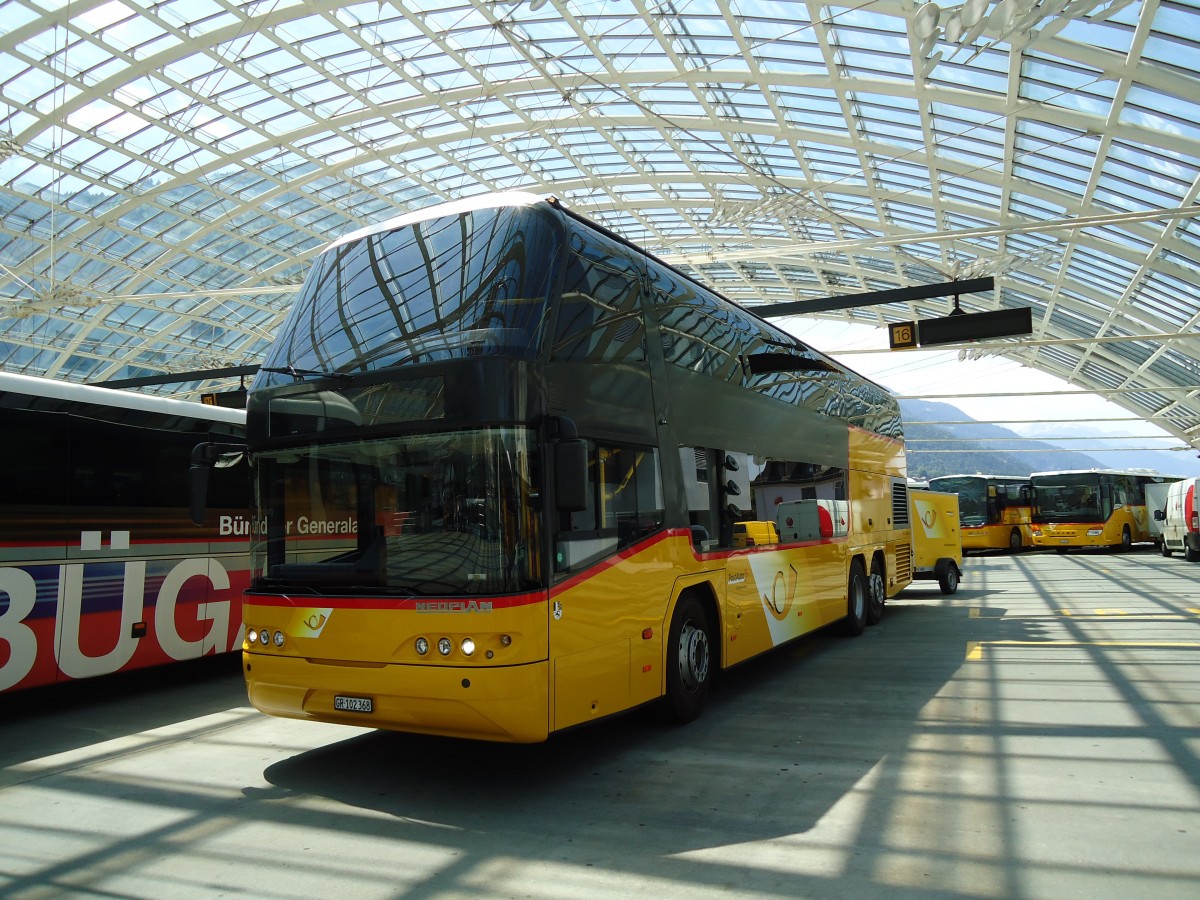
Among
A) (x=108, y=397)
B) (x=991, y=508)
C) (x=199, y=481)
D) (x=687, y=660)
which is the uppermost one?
(x=108, y=397)

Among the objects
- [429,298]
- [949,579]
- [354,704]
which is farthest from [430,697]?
[949,579]

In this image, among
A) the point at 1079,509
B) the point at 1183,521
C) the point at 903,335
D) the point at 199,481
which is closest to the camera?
the point at 199,481

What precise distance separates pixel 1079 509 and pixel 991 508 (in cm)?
296

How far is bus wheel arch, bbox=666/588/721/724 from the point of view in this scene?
6984 mm

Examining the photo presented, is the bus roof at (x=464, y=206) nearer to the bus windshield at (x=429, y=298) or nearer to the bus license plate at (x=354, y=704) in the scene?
the bus windshield at (x=429, y=298)

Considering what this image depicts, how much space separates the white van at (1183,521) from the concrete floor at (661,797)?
63.9 feet

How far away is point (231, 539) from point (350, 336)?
4.72 m

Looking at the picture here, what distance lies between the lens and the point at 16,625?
7641 mm

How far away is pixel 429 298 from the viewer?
5938 mm

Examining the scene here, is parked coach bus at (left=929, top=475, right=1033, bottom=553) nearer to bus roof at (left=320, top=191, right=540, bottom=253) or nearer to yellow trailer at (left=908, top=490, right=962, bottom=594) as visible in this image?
yellow trailer at (left=908, top=490, right=962, bottom=594)

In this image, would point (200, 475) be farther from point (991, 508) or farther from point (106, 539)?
point (991, 508)

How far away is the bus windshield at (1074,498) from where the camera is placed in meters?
32.9

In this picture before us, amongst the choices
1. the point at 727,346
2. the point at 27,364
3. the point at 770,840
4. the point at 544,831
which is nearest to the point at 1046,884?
the point at 770,840

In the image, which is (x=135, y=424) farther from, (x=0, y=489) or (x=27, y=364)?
(x=27, y=364)
